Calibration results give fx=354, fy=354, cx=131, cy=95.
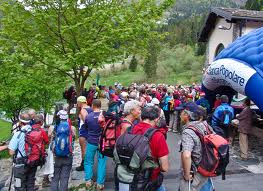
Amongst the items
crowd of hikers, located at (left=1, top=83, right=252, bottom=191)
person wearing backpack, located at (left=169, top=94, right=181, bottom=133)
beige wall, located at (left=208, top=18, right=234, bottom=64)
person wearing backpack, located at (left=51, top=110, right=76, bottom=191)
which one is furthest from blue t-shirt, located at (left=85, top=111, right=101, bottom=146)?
beige wall, located at (left=208, top=18, right=234, bottom=64)

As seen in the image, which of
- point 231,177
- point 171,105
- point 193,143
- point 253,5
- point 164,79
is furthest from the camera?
point 253,5

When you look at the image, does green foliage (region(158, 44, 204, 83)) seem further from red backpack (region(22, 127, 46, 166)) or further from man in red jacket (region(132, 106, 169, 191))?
man in red jacket (region(132, 106, 169, 191))

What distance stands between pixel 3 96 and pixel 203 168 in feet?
33.6

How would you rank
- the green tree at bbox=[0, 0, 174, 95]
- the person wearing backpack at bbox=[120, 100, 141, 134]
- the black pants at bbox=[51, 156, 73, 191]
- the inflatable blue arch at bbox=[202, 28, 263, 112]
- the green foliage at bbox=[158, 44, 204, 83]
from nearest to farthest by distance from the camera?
1. the person wearing backpack at bbox=[120, 100, 141, 134]
2. the black pants at bbox=[51, 156, 73, 191]
3. the inflatable blue arch at bbox=[202, 28, 263, 112]
4. the green tree at bbox=[0, 0, 174, 95]
5. the green foliage at bbox=[158, 44, 204, 83]

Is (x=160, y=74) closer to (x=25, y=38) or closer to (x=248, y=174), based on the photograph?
(x=25, y=38)

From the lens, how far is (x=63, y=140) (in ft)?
19.6

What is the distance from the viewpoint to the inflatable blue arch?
320 inches

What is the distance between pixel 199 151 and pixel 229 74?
5.08m

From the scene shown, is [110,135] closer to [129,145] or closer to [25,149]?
[25,149]

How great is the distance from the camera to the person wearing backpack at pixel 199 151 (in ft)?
14.6

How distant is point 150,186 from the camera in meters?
4.40

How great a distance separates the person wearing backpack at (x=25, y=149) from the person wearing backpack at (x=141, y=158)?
207cm

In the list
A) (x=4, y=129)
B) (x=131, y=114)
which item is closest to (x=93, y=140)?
(x=131, y=114)

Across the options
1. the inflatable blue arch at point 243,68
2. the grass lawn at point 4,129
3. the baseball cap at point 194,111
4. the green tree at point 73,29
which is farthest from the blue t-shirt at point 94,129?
the grass lawn at point 4,129
